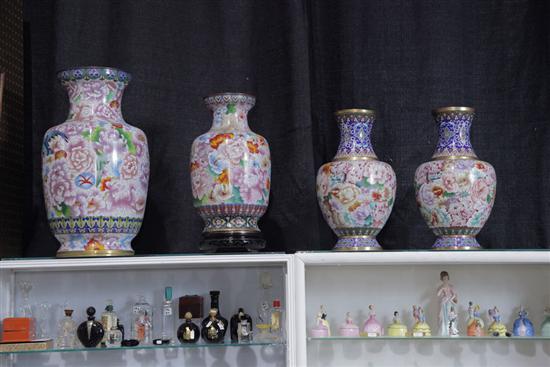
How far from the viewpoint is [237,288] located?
91.2 inches

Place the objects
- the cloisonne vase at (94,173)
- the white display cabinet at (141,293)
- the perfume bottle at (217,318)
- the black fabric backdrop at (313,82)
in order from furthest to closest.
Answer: the black fabric backdrop at (313,82)
the white display cabinet at (141,293)
the perfume bottle at (217,318)
the cloisonne vase at (94,173)

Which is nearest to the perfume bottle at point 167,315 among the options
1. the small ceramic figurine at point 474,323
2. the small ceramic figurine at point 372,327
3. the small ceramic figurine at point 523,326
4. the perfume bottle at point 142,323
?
the perfume bottle at point 142,323

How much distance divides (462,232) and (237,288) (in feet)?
2.05

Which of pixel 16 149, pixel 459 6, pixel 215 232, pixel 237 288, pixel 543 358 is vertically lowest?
pixel 543 358

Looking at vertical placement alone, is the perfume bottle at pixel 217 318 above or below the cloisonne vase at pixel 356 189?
below

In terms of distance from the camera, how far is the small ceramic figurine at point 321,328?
2.16 m

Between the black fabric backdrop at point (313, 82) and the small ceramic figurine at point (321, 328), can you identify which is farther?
the black fabric backdrop at point (313, 82)

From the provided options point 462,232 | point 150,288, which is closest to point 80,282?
point 150,288

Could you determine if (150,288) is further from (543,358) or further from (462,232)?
(543,358)

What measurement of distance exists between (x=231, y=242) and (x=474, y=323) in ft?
2.19

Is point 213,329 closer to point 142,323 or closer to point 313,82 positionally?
point 142,323

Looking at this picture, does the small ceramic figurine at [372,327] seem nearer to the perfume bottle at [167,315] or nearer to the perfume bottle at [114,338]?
the perfume bottle at [167,315]

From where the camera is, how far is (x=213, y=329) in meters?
2.12

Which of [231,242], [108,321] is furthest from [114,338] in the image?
[231,242]
